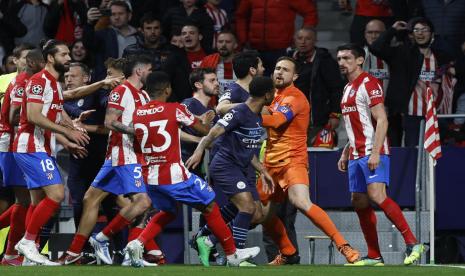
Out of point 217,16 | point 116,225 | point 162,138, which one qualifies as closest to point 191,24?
point 217,16

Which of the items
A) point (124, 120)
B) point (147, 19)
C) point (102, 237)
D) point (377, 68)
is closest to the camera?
point (124, 120)

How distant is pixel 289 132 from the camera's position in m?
15.7

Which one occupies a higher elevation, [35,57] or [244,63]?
[35,57]

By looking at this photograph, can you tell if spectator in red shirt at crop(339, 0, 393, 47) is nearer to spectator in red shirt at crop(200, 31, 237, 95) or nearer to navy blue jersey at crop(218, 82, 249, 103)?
spectator in red shirt at crop(200, 31, 237, 95)

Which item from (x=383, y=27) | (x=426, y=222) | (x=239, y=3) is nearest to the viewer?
(x=426, y=222)

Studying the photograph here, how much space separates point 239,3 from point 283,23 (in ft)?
5.18

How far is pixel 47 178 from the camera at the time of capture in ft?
49.3

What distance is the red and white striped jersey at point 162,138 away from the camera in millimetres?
14516

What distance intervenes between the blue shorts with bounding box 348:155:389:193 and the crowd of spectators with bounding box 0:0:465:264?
2.04 m

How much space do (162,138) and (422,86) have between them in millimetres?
4889

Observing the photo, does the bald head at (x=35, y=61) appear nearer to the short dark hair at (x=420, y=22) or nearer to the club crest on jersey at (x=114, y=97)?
the club crest on jersey at (x=114, y=97)

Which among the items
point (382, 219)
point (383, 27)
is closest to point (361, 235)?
point (382, 219)

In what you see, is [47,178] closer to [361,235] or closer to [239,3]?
[361,235]

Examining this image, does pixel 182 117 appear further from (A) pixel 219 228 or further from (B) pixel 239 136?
(A) pixel 219 228
